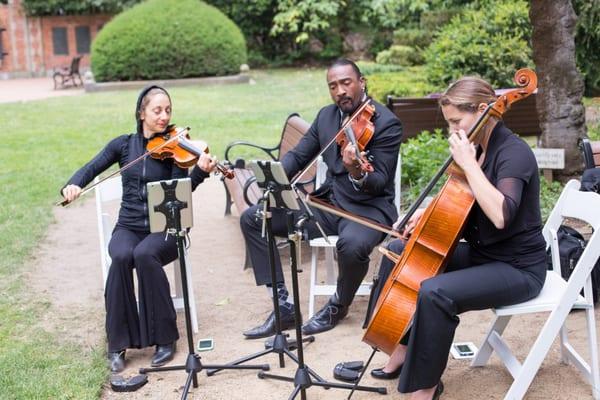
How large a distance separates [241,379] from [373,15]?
2067 cm

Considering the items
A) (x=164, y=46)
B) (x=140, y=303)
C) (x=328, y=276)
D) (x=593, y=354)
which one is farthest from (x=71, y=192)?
(x=164, y=46)

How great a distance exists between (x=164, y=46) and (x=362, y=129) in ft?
51.3

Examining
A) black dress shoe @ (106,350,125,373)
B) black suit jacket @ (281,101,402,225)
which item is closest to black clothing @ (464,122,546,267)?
black suit jacket @ (281,101,402,225)

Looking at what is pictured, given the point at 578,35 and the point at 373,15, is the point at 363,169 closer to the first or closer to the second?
the point at 578,35

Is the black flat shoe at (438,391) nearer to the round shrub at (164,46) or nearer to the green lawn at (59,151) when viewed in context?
the green lawn at (59,151)

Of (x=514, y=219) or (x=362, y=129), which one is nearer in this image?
(x=514, y=219)

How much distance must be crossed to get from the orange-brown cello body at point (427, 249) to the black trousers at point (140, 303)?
48.6 inches

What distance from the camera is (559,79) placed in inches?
251

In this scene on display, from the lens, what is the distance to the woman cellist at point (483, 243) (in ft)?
10.6

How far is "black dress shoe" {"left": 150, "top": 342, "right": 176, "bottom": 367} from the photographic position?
164 inches

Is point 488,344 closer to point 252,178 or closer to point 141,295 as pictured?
point 141,295

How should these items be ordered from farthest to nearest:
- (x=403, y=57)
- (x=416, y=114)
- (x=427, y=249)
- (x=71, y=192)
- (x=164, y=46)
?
(x=164, y=46), (x=403, y=57), (x=416, y=114), (x=71, y=192), (x=427, y=249)

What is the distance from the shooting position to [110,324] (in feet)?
13.8

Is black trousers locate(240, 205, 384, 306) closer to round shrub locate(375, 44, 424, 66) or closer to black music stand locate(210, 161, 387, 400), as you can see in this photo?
black music stand locate(210, 161, 387, 400)
